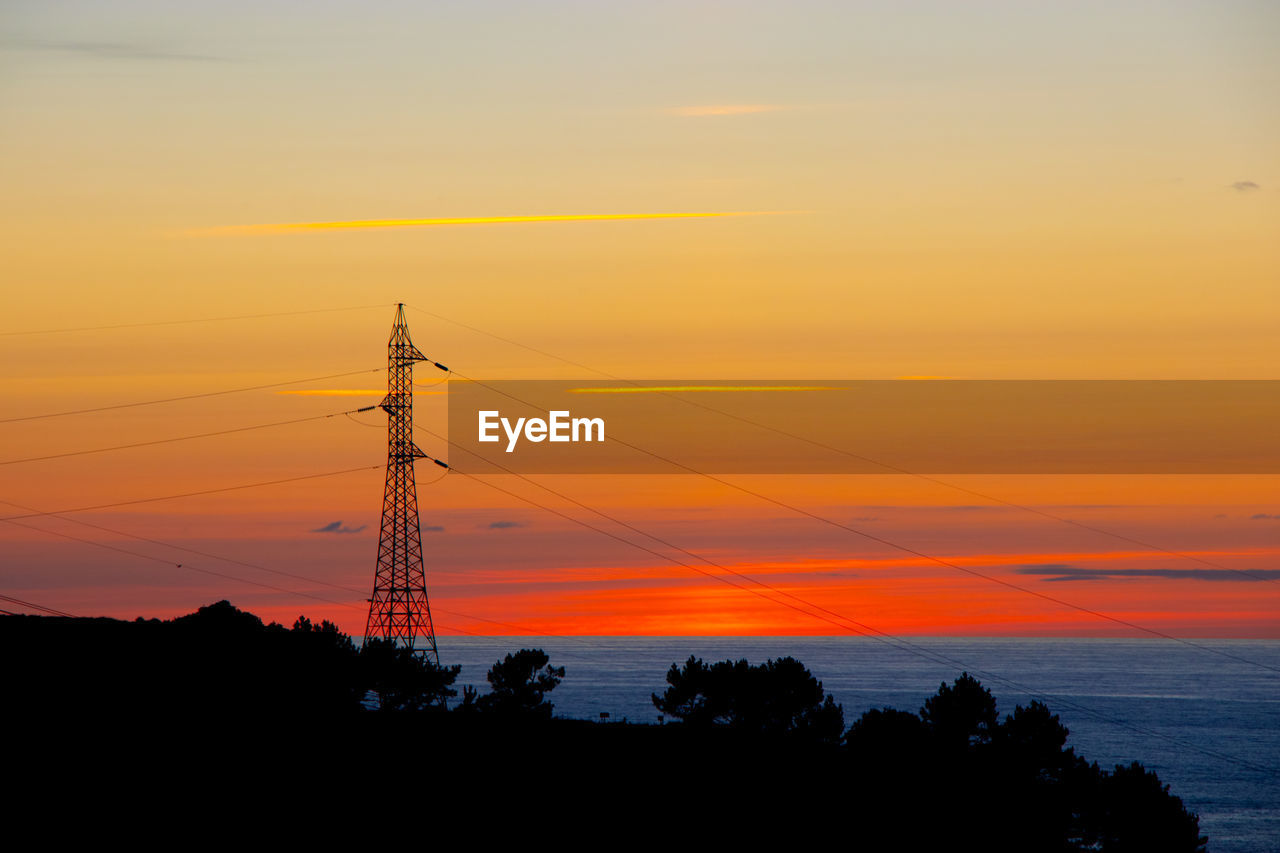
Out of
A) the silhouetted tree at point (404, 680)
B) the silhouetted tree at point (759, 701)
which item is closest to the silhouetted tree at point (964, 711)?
the silhouetted tree at point (759, 701)

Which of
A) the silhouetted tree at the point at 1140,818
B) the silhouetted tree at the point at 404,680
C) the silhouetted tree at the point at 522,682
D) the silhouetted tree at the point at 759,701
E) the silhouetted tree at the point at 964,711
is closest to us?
the silhouetted tree at the point at 1140,818

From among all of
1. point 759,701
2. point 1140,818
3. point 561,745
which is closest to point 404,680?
point 561,745

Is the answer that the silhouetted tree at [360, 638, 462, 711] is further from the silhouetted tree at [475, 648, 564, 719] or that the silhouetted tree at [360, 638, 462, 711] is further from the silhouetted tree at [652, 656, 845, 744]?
the silhouetted tree at [652, 656, 845, 744]

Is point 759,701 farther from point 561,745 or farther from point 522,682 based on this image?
point 561,745

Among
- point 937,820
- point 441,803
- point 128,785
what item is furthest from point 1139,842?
point 128,785

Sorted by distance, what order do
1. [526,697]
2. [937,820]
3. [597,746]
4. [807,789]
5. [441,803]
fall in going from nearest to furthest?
[441,803], [937,820], [807,789], [597,746], [526,697]

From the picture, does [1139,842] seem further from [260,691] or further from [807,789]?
[260,691]

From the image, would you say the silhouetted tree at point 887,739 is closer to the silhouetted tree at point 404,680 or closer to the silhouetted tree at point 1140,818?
the silhouetted tree at point 1140,818
